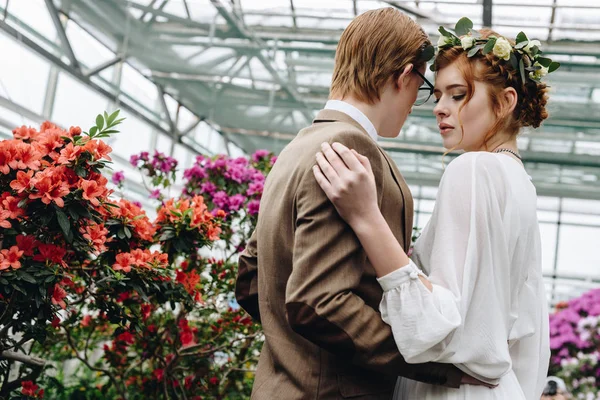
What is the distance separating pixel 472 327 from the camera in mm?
1450

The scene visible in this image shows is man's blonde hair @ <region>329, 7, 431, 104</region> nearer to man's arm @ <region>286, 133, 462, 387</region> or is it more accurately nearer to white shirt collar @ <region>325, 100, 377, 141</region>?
white shirt collar @ <region>325, 100, 377, 141</region>

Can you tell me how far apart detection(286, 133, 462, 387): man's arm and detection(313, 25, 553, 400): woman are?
30 millimetres

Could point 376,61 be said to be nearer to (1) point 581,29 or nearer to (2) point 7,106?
(2) point 7,106

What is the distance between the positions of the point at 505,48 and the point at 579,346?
482 centimetres

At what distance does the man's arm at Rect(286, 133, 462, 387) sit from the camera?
4.22ft

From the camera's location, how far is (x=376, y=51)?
159 cm

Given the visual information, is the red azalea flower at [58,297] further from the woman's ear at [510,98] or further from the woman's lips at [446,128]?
the woman's ear at [510,98]

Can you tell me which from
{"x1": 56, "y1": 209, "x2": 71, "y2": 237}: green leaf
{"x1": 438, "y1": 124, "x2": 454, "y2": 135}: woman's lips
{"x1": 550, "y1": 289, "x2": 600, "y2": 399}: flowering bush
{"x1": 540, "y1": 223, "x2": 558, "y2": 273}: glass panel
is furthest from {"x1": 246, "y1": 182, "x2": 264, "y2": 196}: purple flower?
{"x1": 540, "y1": 223, "x2": 558, "y2": 273}: glass panel

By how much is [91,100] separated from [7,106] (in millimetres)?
1373

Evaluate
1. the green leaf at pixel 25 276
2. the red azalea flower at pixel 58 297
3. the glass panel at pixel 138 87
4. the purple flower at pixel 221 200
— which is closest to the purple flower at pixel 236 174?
the purple flower at pixel 221 200

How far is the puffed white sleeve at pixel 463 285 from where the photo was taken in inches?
52.7

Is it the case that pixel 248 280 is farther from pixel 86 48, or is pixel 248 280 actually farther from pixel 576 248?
pixel 576 248

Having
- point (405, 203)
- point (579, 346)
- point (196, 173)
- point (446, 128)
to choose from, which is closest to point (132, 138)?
point (196, 173)

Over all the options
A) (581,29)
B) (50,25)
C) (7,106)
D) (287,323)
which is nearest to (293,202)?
(287,323)
